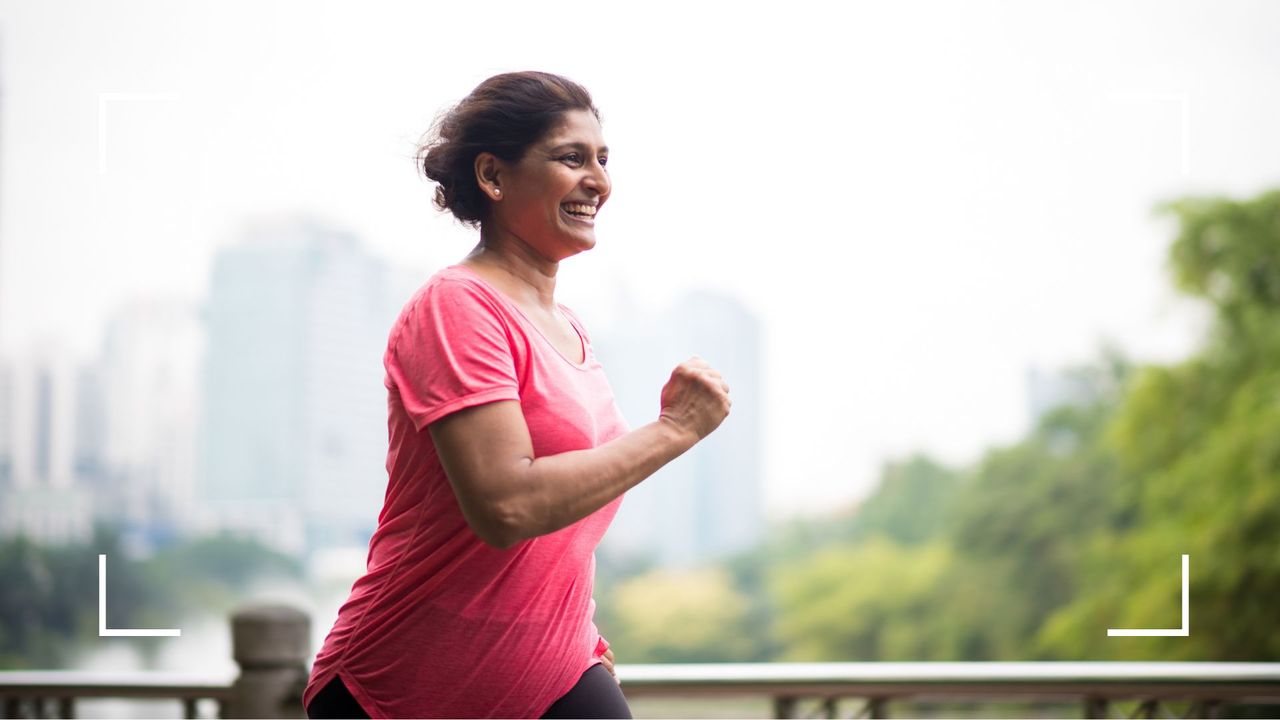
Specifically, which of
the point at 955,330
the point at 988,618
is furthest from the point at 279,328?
the point at 988,618

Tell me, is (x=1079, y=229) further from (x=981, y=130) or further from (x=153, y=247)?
(x=153, y=247)

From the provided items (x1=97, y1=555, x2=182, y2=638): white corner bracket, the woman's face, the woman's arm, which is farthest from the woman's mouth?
(x1=97, y1=555, x2=182, y2=638): white corner bracket

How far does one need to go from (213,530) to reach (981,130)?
53.5 feet

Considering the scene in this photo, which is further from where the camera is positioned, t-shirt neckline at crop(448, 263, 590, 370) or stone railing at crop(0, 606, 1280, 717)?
stone railing at crop(0, 606, 1280, 717)

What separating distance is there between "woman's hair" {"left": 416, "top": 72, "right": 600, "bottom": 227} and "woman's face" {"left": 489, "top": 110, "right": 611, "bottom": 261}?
11 mm

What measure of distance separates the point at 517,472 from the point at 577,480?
5cm

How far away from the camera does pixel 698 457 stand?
27406 mm

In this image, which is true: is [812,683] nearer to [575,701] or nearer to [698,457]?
[575,701]

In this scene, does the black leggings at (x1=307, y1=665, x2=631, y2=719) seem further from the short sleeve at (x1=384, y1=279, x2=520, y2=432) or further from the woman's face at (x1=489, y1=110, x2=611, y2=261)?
the woman's face at (x1=489, y1=110, x2=611, y2=261)

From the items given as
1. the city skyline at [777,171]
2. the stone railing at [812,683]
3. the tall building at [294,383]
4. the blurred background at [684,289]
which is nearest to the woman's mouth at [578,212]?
the stone railing at [812,683]

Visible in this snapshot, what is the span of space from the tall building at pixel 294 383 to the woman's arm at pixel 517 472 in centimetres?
2391

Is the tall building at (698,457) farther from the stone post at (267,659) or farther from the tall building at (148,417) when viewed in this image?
the stone post at (267,659)

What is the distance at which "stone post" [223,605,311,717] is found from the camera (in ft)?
8.18

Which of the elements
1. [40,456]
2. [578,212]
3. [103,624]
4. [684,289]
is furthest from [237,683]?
[684,289]
